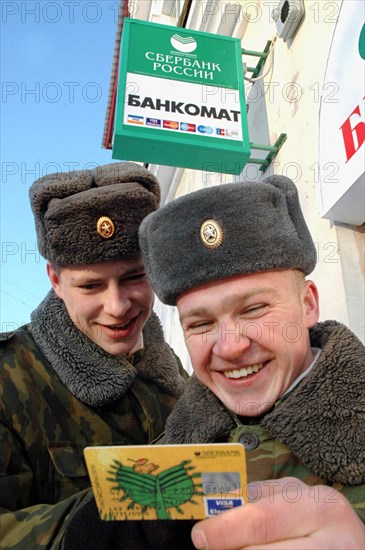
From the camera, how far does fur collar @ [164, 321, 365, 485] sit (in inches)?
43.1

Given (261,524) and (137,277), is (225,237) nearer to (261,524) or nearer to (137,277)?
(137,277)

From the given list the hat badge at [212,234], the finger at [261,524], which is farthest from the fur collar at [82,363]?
the finger at [261,524]

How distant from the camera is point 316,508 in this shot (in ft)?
2.63

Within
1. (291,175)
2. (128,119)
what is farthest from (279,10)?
(128,119)

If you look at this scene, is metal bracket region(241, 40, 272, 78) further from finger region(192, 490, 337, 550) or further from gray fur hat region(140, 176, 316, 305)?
finger region(192, 490, 337, 550)

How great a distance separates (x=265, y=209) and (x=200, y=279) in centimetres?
27

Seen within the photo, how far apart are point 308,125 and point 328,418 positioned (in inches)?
104

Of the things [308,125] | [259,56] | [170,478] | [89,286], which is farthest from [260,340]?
[259,56]

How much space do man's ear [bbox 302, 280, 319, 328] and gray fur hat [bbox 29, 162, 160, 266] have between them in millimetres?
656

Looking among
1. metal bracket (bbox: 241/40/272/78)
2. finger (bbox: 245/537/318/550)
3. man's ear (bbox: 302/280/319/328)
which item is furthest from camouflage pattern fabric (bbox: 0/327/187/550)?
metal bracket (bbox: 241/40/272/78)

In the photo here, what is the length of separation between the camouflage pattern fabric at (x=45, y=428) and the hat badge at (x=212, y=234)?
806 mm

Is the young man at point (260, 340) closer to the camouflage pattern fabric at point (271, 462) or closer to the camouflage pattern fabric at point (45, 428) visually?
the camouflage pattern fabric at point (271, 462)

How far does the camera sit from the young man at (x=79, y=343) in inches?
61.7

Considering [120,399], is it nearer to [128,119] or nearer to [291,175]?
[128,119]
